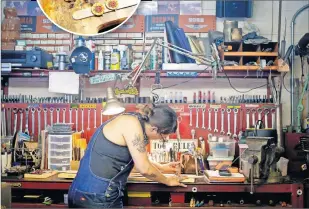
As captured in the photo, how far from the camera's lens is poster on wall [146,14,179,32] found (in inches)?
143

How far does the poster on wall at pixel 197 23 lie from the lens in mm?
3676

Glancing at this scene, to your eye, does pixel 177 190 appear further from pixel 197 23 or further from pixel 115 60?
pixel 197 23

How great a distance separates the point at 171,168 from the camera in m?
3.48

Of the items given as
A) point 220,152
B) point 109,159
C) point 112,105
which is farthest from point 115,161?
point 220,152

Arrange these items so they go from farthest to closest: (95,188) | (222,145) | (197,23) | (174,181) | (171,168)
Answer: (197,23) → (222,145) → (171,168) → (174,181) → (95,188)

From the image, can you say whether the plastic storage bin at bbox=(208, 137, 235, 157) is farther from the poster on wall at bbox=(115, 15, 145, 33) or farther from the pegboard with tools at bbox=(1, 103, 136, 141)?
the poster on wall at bbox=(115, 15, 145, 33)

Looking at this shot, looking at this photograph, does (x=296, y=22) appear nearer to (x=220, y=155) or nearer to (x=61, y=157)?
(x=220, y=155)

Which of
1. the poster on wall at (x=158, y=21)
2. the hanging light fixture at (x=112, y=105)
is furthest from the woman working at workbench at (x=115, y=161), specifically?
the poster on wall at (x=158, y=21)

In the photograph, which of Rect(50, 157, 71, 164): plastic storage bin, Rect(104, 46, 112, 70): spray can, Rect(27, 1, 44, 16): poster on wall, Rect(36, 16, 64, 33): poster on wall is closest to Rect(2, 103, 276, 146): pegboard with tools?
Rect(50, 157, 71, 164): plastic storage bin

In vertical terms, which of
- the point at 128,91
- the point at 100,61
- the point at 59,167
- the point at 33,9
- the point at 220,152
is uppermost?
the point at 33,9

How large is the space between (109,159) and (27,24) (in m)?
1.24

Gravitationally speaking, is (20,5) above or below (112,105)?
above

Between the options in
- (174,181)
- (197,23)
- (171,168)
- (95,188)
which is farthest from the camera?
(197,23)

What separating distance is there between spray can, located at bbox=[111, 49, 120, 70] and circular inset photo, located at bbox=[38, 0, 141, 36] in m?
0.22
